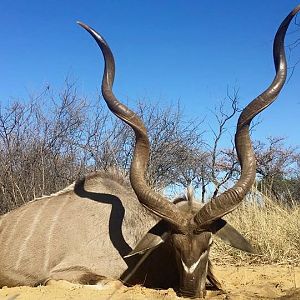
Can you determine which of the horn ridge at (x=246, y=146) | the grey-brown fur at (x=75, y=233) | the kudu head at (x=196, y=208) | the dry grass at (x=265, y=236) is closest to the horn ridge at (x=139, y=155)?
the kudu head at (x=196, y=208)

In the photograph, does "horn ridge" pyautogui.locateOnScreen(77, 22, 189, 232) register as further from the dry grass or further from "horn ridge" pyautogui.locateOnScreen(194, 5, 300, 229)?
the dry grass

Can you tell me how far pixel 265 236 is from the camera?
17.0ft

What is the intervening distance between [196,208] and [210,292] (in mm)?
557

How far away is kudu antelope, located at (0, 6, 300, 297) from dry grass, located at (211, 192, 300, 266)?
4.86 feet

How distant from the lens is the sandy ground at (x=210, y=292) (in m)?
3.06

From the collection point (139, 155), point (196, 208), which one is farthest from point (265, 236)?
point (139, 155)

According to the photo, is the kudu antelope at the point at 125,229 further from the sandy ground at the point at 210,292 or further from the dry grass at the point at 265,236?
the dry grass at the point at 265,236

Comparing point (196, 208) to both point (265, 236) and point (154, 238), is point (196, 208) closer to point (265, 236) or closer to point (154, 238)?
point (154, 238)

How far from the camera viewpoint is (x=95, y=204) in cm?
402

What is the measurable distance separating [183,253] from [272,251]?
2.10 m

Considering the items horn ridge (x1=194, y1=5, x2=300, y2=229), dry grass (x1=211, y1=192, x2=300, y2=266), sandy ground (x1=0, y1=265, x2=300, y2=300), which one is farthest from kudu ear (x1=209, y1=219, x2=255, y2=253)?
dry grass (x1=211, y1=192, x2=300, y2=266)

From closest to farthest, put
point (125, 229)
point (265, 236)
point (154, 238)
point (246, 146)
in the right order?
1. point (154, 238)
2. point (246, 146)
3. point (125, 229)
4. point (265, 236)

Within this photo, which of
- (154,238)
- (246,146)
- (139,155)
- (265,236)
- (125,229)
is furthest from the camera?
(265,236)

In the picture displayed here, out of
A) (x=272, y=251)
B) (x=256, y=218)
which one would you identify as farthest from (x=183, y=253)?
(x=256, y=218)
